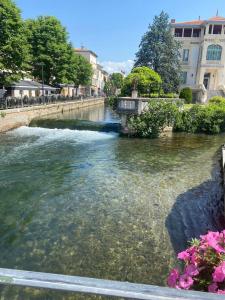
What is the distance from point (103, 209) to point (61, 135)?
1439 cm

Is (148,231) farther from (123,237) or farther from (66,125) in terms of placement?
(66,125)

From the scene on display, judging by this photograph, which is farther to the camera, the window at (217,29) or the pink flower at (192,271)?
the window at (217,29)

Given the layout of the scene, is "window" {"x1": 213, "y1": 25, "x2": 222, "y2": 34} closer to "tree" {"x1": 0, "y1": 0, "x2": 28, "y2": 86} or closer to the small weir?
the small weir

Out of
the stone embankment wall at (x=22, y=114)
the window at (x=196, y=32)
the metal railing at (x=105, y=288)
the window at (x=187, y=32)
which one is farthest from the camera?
the window at (x=187, y=32)

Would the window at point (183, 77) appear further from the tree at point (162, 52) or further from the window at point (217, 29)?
the window at point (217, 29)

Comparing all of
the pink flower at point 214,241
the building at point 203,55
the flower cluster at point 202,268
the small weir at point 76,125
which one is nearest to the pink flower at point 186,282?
the flower cluster at point 202,268

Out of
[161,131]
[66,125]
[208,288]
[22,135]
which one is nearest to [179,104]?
[161,131]

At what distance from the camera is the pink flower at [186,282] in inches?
87.7

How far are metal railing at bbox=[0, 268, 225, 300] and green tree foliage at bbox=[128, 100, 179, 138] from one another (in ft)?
67.3

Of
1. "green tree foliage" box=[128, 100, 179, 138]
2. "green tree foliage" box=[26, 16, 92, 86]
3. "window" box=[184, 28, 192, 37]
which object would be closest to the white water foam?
"green tree foliage" box=[128, 100, 179, 138]

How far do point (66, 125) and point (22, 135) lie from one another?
5.37 metres

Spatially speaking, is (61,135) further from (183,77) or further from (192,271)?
(183,77)

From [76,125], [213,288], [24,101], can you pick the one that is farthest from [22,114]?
[213,288]

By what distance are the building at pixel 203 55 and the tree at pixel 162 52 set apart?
9.77ft
